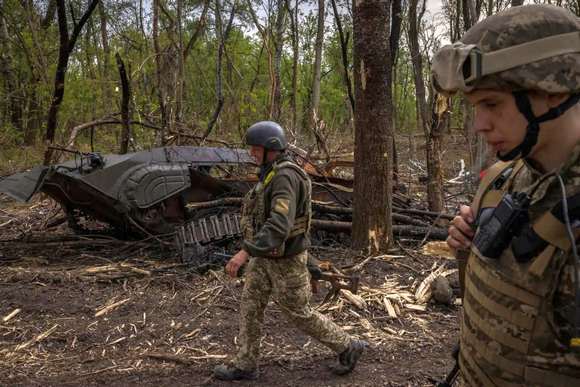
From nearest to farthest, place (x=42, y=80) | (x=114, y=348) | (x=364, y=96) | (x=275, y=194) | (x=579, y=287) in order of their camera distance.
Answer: (x=579, y=287)
(x=275, y=194)
(x=114, y=348)
(x=364, y=96)
(x=42, y=80)

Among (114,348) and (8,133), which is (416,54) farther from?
(8,133)

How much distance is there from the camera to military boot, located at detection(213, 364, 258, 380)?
4133 millimetres

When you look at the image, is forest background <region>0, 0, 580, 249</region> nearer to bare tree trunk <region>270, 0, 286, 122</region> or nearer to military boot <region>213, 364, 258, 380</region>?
bare tree trunk <region>270, 0, 286, 122</region>

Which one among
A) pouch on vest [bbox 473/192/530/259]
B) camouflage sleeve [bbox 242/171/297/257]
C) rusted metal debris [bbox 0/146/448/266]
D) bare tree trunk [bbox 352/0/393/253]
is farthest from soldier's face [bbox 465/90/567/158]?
rusted metal debris [bbox 0/146/448/266]

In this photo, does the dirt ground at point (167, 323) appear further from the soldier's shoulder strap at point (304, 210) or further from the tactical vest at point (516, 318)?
the tactical vest at point (516, 318)

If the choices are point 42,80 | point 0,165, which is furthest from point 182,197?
point 42,80

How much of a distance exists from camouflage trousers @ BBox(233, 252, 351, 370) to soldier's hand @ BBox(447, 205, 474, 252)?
7.41 ft

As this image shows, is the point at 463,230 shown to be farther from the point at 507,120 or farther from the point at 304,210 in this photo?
the point at 304,210

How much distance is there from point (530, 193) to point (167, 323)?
14.7 ft

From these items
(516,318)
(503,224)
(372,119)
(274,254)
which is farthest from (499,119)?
(372,119)

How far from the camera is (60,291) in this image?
6.05 meters

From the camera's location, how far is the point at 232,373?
4.13 meters

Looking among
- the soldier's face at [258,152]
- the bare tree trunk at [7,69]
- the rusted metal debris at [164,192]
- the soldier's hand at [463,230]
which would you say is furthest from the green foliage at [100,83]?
the soldier's hand at [463,230]

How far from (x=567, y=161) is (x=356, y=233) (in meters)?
5.85
